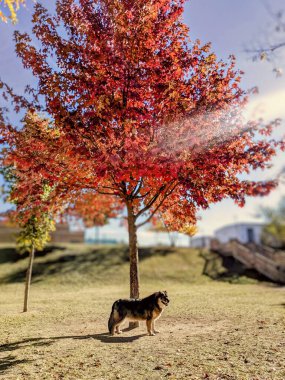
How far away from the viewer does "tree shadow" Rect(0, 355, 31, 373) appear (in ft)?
23.9

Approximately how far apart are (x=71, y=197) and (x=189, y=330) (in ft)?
20.1

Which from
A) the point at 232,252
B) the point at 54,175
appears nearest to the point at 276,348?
the point at 54,175

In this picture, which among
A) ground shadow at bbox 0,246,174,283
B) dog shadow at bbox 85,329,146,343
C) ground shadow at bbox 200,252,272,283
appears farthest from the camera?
ground shadow at bbox 200,252,272,283

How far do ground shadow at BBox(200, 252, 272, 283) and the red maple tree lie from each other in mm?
17336

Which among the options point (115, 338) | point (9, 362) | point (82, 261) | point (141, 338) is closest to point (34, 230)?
point (115, 338)

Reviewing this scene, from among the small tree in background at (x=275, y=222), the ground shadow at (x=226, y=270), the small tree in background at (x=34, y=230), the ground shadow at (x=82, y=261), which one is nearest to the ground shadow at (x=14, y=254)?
the ground shadow at (x=82, y=261)

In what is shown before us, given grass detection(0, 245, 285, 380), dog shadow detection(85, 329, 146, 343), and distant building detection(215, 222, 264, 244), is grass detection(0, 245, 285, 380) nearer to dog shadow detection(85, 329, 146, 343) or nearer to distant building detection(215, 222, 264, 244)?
dog shadow detection(85, 329, 146, 343)

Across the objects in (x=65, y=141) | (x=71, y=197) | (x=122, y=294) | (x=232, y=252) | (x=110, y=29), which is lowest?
(x=122, y=294)

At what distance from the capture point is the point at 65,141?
10.7m

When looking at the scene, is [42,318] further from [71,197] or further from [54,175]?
[54,175]

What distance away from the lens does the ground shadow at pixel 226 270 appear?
2727 centimetres

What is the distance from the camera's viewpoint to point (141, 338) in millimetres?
9555

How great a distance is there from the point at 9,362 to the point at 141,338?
3.46m

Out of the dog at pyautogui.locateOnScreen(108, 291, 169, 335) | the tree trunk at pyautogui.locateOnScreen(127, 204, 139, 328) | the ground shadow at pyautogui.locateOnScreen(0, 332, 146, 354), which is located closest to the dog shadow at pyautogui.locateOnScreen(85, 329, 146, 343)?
the ground shadow at pyautogui.locateOnScreen(0, 332, 146, 354)
